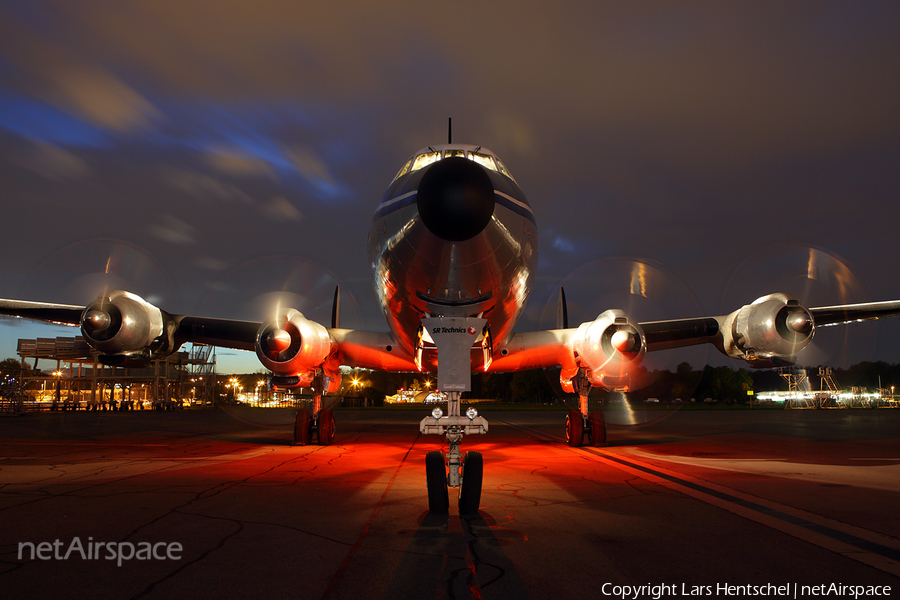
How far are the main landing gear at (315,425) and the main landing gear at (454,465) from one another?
811cm

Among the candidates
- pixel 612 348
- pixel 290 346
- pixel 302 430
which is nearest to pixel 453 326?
pixel 612 348

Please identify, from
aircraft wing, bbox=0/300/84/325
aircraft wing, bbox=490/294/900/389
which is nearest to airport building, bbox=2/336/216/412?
aircraft wing, bbox=0/300/84/325

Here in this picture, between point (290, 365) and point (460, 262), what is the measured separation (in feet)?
23.2

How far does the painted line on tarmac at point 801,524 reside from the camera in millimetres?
4227

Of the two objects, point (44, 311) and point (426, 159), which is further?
point (44, 311)

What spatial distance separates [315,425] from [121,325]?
204 inches

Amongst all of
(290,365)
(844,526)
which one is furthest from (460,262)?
(290,365)

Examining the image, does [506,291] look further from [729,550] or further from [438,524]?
[729,550]

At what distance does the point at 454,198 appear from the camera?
518 cm

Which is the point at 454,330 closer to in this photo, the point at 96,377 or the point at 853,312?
the point at 853,312

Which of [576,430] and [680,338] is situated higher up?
[680,338]

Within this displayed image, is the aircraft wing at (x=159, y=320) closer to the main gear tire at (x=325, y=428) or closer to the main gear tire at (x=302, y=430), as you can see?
the main gear tire at (x=302, y=430)

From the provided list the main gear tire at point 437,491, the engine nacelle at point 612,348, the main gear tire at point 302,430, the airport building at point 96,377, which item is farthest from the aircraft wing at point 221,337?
the airport building at point 96,377

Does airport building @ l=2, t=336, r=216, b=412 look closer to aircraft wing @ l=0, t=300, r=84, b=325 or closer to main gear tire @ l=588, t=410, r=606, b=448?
aircraft wing @ l=0, t=300, r=84, b=325
